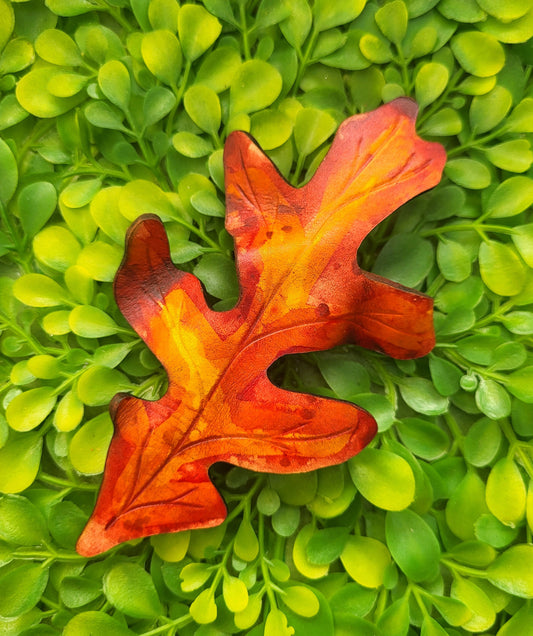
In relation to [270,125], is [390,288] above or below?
below

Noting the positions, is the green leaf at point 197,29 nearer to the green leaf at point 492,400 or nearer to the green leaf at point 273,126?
the green leaf at point 273,126

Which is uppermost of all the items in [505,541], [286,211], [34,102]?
[34,102]

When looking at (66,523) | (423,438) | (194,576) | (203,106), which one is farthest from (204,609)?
(203,106)

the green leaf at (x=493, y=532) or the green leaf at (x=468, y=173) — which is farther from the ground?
the green leaf at (x=468, y=173)

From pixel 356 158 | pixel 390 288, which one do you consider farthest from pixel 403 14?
pixel 390 288

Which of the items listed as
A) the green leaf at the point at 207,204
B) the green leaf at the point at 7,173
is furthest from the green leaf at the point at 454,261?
the green leaf at the point at 7,173

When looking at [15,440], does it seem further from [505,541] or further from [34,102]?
[505,541]
